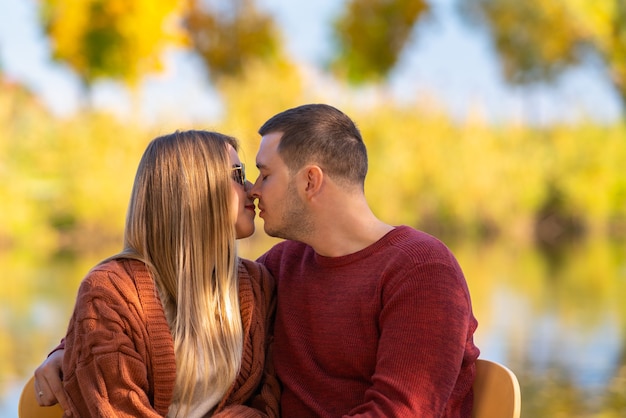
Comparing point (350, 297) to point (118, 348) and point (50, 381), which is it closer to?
point (118, 348)

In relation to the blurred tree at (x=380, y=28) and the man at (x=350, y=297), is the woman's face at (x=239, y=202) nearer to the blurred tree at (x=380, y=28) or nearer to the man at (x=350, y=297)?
the man at (x=350, y=297)

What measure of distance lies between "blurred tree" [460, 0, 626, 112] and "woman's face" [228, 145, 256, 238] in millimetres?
18466

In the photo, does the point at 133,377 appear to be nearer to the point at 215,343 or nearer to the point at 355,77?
the point at 215,343

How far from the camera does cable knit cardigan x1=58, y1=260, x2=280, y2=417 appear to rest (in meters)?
1.78

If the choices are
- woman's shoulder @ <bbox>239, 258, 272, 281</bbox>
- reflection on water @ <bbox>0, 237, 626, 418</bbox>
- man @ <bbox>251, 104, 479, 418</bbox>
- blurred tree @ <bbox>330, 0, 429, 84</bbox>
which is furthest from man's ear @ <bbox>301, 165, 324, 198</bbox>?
blurred tree @ <bbox>330, 0, 429, 84</bbox>

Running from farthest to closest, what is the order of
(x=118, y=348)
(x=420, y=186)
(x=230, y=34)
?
(x=230, y=34) → (x=420, y=186) → (x=118, y=348)

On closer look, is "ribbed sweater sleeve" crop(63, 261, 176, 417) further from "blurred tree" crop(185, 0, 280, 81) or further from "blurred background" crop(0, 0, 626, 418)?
"blurred tree" crop(185, 0, 280, 81)

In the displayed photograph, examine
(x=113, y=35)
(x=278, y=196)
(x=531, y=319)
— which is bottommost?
(x=531, y=319)

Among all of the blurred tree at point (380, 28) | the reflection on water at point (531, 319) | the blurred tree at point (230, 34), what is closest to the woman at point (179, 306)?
the reflection on water at point (531, 319)

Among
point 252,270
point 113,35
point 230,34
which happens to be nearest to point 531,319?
point 252,270

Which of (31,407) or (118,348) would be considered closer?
(118,348)

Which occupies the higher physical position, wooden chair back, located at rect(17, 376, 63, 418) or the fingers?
the fingers

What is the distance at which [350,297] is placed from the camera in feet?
6.14

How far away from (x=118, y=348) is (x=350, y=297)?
47 cm
